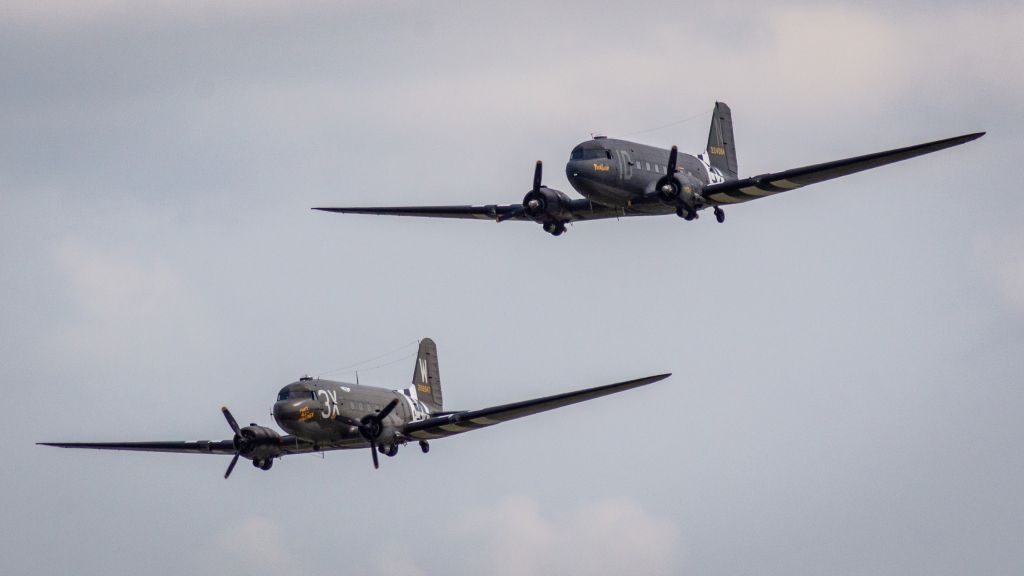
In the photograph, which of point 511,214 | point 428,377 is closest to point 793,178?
point 511,214

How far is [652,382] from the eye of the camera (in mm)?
73000

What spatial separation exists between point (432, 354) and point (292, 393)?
1611 cm

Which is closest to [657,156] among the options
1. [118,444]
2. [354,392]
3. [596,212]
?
[596,212]

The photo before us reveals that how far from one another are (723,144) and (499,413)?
1887 centimetres

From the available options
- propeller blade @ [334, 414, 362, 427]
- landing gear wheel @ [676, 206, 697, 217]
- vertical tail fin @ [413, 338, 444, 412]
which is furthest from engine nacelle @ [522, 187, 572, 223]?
vertical tail fin @ [413, 338, 444, 412]

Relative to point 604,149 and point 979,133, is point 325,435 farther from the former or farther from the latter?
point 979,133

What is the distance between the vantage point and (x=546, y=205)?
7969cm

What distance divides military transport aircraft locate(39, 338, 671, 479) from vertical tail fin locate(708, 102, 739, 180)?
16472 millimetres

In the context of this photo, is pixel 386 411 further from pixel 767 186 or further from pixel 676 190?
pixel 767 186

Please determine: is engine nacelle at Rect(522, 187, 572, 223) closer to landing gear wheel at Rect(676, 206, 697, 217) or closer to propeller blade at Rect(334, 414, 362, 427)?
landing gear wheel at Rect(676, 206, 697, 217)

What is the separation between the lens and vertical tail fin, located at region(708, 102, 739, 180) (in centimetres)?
8781

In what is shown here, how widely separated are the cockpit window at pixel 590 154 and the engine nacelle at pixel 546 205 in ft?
10.1

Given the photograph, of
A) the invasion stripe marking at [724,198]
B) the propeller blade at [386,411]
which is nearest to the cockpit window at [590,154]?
the invasion stripe marking at [724,198]

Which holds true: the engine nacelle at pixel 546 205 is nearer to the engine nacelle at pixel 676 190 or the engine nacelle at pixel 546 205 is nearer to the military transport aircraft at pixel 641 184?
the military transport aircraft at pixel 641 184
